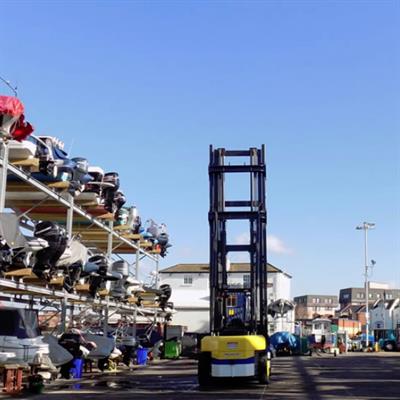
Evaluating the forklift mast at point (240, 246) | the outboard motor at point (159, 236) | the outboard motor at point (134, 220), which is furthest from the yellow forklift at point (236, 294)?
the outboard motor at point (159, 236)

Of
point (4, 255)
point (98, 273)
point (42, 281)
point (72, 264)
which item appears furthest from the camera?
point (98, 273)

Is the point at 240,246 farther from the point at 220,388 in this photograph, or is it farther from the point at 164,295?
the point at 164,295

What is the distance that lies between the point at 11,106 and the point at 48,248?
3691mm

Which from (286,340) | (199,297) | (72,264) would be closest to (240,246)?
(72,264)

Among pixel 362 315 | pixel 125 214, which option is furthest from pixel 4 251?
pixel 362 315

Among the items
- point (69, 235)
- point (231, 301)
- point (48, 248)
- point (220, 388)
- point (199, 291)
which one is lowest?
point (220, 388)

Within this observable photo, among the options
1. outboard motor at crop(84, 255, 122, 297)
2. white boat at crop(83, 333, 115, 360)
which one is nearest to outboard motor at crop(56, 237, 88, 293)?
outboard motor at crop(84, 255, 122, 297)

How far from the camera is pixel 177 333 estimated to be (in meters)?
41.3

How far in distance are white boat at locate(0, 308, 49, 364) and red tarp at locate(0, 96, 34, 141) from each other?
4340 mm

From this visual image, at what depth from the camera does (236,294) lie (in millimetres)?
19594

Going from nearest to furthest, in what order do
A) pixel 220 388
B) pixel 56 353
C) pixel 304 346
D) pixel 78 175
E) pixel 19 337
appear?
pixel 19 337
pixel 220 388
pixel 56 353
pixel 78 175
pixel 304 346

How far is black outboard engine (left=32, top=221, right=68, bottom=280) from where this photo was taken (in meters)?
17.3

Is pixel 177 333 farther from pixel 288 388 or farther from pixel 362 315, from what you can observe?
pixel 362 315

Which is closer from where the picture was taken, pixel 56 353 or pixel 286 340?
pixel 56 353
